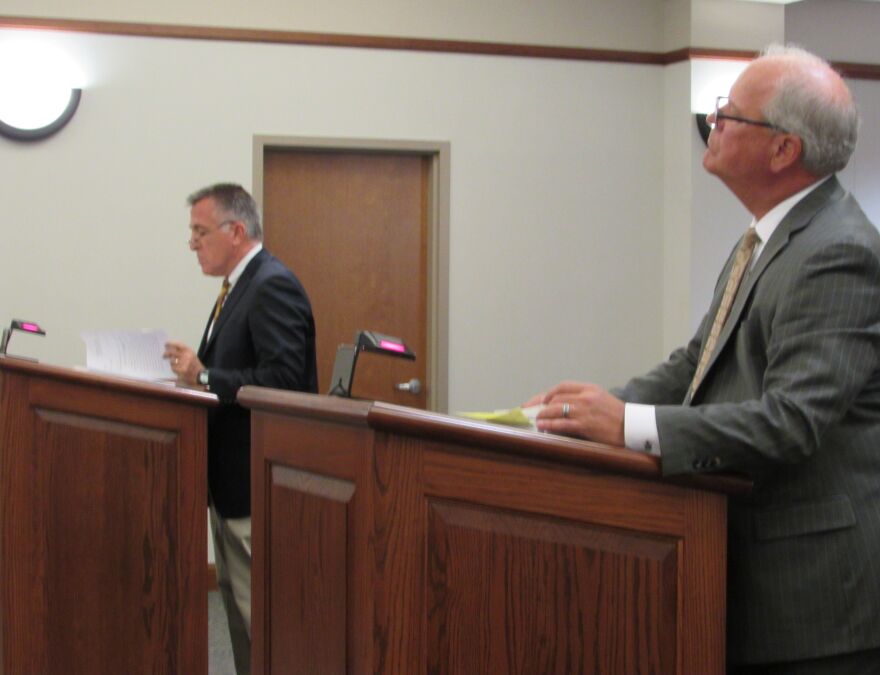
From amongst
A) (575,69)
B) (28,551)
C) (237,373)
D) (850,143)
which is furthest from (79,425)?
(575,69)

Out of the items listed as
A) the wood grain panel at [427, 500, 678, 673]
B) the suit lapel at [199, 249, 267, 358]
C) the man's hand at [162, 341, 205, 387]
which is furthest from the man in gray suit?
the suit lapel at [199, 249, 267, 358]

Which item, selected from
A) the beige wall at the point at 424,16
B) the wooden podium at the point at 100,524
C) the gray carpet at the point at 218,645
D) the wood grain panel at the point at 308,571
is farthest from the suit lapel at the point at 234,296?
the beige wall at the point at 424,16

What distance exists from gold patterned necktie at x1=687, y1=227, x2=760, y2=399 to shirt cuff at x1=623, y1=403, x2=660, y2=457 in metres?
0.27

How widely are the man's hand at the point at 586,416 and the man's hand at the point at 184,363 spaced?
5.51 ft

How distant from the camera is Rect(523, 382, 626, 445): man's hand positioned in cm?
153

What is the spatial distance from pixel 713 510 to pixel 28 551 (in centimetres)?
175

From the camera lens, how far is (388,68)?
16.4 ft

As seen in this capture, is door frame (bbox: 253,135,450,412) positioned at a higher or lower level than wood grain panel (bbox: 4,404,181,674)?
higher

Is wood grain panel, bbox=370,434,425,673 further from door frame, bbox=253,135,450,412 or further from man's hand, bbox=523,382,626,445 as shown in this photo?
door frame, bbox=253,135,450,412

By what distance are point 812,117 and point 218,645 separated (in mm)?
3198

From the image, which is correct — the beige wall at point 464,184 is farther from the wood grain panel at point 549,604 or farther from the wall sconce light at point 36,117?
the wood grain panel at point 549,604

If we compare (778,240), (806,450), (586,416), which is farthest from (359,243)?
(806,450)

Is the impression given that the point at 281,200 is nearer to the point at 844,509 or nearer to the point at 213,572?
the point at 213,572

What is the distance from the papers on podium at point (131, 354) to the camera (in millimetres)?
2965
